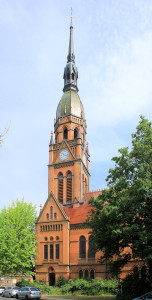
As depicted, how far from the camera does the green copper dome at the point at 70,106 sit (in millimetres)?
56881

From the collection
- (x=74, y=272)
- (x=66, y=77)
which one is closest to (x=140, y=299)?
(x=74, y=272)

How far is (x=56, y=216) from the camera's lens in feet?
150

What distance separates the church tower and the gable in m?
3.34

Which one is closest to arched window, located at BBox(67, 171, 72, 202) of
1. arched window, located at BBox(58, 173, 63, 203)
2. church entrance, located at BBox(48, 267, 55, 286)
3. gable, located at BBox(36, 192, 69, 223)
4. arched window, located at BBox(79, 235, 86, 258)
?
arched window, located at BBox(58, 173, 63, 203)

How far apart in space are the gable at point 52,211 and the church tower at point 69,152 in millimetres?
3345

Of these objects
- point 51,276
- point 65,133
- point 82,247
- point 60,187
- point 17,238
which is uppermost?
point 65,133

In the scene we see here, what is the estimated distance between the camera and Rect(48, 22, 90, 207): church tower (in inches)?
1972

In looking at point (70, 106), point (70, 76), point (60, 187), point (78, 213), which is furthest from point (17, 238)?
point (70, 76)

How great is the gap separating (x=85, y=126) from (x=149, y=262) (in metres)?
40.8

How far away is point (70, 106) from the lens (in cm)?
5703

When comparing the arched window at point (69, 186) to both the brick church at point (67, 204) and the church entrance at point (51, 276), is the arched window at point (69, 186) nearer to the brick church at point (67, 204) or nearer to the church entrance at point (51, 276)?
the brick church at point (67, 204)

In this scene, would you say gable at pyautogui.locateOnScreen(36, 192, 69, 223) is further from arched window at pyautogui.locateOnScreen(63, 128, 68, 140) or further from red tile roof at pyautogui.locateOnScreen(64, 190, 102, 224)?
arched window at pyautogui.locateOnScreen(63, 128, 68, 140)

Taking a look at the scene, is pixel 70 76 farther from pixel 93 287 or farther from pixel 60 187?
pixel 93 287

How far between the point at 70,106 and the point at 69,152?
991 cm
